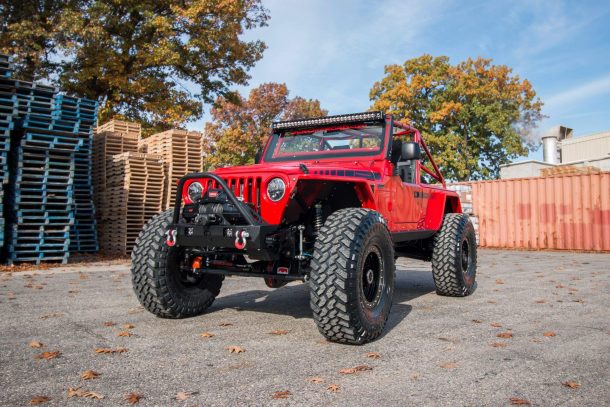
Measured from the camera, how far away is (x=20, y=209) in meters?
11.0

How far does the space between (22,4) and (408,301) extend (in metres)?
18.1

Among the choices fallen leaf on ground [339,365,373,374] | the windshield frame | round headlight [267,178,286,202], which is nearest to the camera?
fallen leaf on ground [339,365,373,374]

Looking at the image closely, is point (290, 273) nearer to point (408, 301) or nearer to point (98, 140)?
point (408, 301)

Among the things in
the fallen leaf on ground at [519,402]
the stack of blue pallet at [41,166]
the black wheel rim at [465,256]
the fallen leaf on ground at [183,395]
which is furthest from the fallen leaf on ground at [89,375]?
the stack of blue pallet at [41,166]

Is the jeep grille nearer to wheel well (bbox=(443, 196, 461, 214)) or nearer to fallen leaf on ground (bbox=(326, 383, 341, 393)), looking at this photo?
fallen leaf on ground (bbox=(326, 383, 341, 393))

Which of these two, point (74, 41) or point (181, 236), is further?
point (74, 41)

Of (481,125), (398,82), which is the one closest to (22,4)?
(398,82)

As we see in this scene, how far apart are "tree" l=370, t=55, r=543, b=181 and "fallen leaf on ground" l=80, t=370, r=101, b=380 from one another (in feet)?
95.8

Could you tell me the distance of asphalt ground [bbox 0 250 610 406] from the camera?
2838 mm

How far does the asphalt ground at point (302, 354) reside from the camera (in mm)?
2838

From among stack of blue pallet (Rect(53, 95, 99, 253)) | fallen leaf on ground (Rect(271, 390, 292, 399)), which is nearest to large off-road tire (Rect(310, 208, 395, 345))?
fallen leaf on ground (Rect(271, 390, 292, 399))

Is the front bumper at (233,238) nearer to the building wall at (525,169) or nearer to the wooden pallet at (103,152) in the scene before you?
the wooden pallet at (103,152)

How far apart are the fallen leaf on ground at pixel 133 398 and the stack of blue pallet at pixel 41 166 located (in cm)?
957

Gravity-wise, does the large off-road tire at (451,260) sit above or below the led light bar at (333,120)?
below
